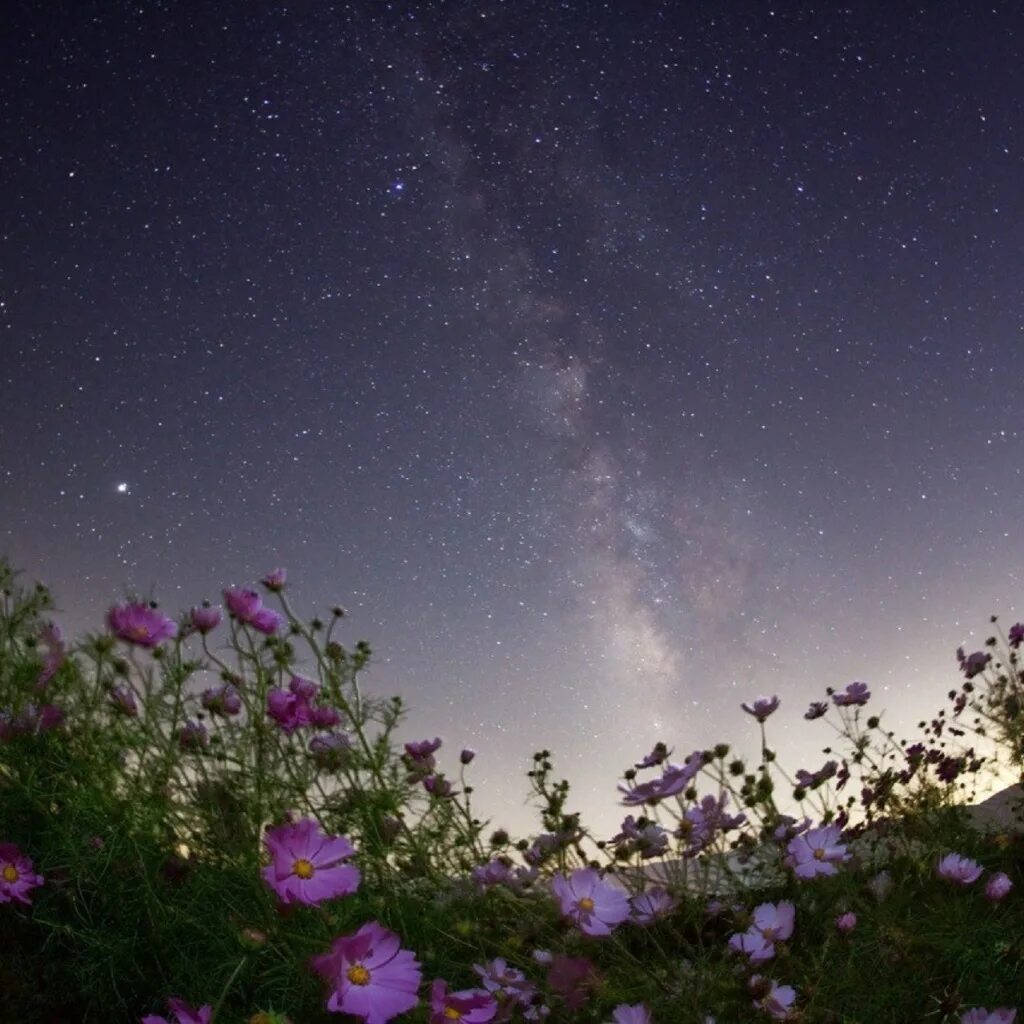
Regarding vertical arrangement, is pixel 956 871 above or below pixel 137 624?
below

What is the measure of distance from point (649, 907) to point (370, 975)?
685mm

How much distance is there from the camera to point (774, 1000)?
1577 mm

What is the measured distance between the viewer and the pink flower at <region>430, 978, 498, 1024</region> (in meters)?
1.45

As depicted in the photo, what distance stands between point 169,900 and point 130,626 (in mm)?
606

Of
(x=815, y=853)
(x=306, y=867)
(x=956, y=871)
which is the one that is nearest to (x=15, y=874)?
(x=306, y=867)

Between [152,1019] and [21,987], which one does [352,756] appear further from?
[152,1019]

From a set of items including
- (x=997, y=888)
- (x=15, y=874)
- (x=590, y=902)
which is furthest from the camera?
(x=997, y=888)

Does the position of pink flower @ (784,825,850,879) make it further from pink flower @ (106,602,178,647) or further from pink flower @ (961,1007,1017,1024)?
pink flower @ (106,602,178,647)

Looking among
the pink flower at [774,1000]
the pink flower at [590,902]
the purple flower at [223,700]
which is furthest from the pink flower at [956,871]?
the purple flower at [223,700]

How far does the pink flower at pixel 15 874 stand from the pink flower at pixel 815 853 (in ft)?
5.03

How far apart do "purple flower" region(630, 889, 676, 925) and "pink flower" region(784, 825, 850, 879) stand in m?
0.29

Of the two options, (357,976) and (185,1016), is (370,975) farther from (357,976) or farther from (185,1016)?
(185,1016)

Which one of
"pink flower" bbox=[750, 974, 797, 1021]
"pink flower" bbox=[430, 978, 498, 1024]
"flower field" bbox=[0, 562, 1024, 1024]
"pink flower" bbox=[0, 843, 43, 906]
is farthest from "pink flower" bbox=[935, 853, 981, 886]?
"pink flower" bbox=[0, 843, 43, 906]

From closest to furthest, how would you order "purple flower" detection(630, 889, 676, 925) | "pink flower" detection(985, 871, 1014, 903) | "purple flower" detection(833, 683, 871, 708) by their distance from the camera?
1. "purple flower" detection(630, 889, 676, 925)
2. "pink flower" detection(985, 871, 1014, 903)
3. "purple flower" detection(833, 683, 871, 708)
